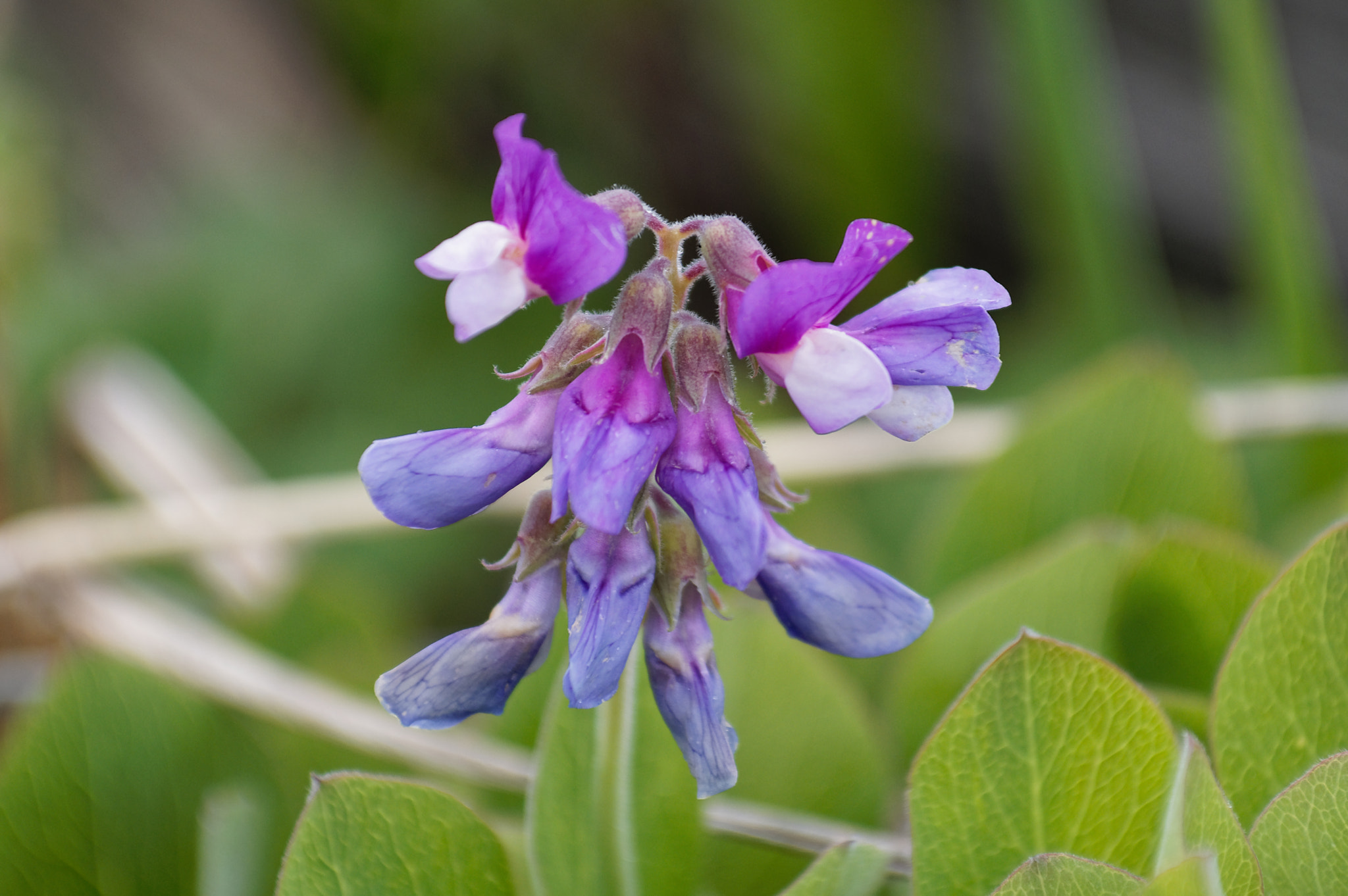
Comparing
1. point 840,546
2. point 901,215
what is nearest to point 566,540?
point 840,546

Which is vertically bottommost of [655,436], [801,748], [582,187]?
[801,748]

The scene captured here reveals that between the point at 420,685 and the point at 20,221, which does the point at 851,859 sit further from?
the point at 20,221

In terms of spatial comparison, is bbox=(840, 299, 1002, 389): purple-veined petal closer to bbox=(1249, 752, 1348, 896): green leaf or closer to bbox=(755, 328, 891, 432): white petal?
bbox=(755, 328, 891, 432): white petal

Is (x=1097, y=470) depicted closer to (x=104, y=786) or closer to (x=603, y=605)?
(x=603, y=605)

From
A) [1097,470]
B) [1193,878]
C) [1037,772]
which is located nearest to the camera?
[1193,878]

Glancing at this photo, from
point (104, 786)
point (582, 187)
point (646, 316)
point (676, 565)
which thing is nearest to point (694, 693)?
point (676, 565)

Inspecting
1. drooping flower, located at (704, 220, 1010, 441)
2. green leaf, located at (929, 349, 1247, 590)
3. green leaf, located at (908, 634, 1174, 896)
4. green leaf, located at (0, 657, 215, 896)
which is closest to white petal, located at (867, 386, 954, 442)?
drooping flower, located at (704, 220, 1010, 441)
